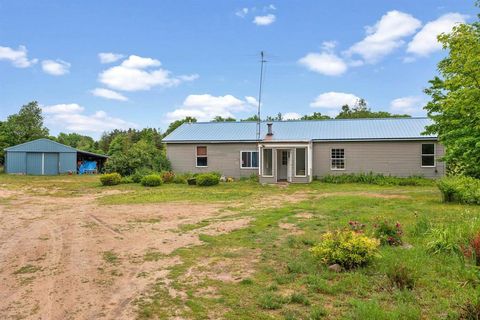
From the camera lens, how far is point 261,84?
2270 cm

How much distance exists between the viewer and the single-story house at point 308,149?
854 inches

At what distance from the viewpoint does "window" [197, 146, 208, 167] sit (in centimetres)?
2527

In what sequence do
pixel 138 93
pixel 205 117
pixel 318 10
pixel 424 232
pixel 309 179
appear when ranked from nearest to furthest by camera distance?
pixel 424 232 < pixel 318 10 < pixel 309 179 < pixel 138 93 < pixel 205 117

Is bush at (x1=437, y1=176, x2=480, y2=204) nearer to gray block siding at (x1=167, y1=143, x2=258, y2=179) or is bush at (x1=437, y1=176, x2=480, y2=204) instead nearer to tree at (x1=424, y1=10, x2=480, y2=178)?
tree at (x1=424, y1=10, x2=480, y2=178)

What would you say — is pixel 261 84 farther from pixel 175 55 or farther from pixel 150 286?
pixel 150 286

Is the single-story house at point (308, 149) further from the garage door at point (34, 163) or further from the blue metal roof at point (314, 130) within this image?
the garage door at point (34, 163)

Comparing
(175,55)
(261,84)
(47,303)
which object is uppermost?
Result: (175,55)

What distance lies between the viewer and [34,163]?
3189cm

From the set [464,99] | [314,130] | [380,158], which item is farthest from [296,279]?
[314,130]

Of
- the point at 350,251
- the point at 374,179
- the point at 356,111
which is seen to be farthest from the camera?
the point at 356,111

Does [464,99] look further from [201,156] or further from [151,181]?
[201,156]

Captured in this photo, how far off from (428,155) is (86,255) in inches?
820

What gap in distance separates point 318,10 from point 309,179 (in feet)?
32.0

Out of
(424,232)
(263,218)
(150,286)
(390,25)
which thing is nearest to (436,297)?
(424,232)
